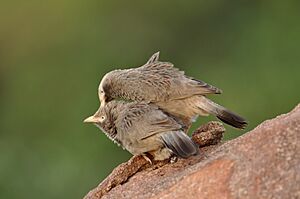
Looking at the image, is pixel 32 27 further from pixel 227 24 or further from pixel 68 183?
pixel 68 183

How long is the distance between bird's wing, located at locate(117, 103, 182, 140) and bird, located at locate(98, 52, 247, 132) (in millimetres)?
132

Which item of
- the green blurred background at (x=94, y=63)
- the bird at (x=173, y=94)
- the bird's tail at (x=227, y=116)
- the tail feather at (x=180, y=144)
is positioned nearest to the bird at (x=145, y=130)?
the tail feather at (x=180, y=144)

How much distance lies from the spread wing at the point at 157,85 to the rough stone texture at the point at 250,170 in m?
0.81

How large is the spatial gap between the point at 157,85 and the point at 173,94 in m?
0.12

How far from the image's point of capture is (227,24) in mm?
15602

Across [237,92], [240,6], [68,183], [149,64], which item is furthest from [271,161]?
[240,6]

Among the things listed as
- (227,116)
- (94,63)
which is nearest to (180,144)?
(227,116)

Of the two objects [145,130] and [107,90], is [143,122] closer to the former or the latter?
[145,130]

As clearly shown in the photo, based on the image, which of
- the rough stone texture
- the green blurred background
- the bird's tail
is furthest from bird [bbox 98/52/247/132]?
the green blurred background

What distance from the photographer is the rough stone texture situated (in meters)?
5.24

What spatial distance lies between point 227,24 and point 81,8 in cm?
209

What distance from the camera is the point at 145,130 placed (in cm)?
631

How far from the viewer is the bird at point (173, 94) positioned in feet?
21.8

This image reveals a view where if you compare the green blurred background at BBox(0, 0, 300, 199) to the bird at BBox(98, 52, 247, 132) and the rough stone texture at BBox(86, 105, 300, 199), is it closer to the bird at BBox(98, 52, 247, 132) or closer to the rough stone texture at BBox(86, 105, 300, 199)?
the bird at BBox(98, 52, 247, 132)
